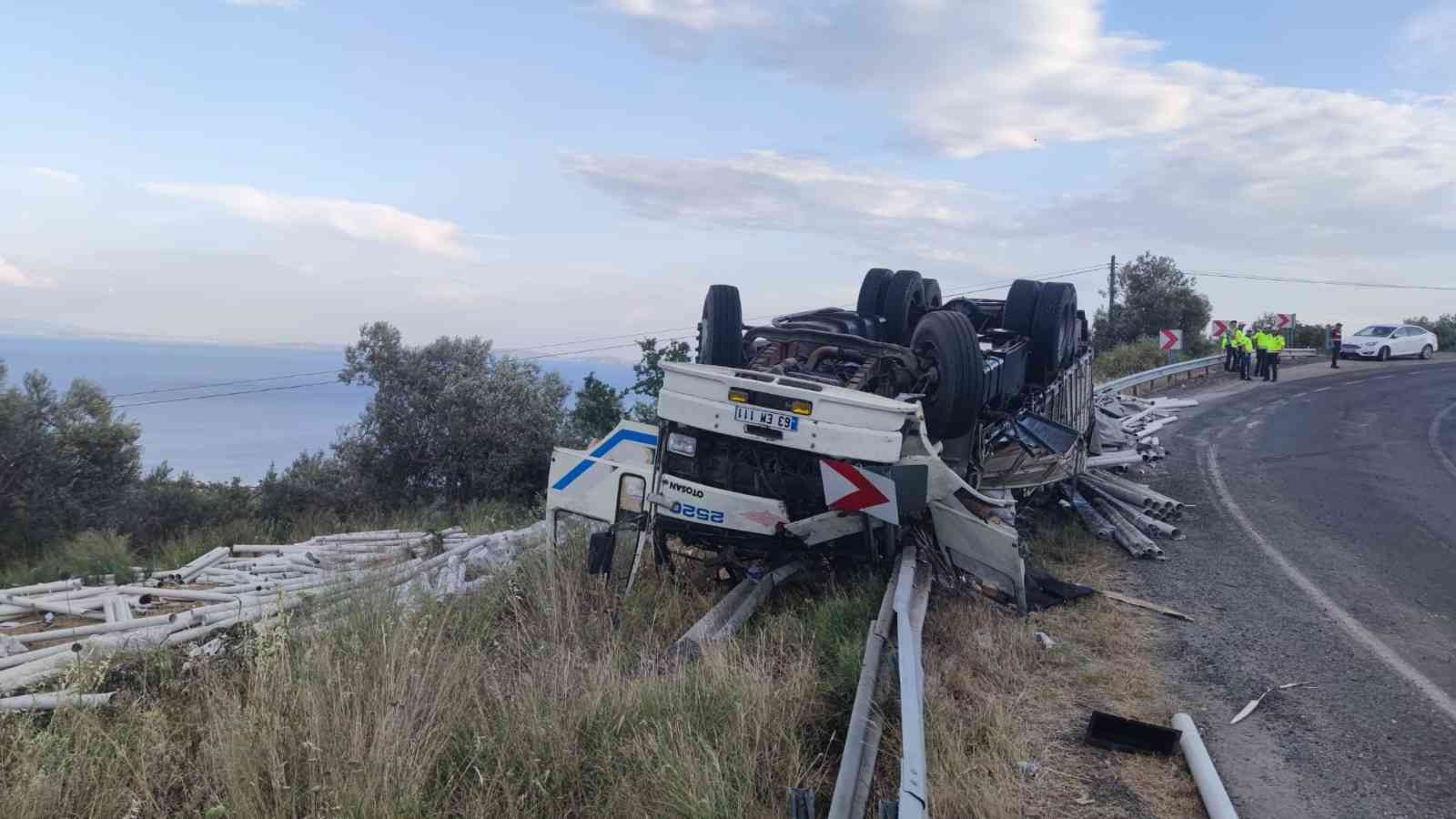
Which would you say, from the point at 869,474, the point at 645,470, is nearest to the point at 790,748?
the point at 869,474

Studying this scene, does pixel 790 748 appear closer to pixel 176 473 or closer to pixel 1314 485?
pixel 1314 485

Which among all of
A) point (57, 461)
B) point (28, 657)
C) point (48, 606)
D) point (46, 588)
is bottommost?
point (57, 461)

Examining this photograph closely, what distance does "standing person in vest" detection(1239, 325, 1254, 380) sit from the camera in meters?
26.8

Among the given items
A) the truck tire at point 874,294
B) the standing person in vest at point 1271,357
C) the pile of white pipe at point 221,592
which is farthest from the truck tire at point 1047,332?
the standing person in vest at point 1271,357

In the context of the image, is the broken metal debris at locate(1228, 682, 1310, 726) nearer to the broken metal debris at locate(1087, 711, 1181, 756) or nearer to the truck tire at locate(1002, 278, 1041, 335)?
the broken metal debris at locate(1087, 711, 1181, 756)

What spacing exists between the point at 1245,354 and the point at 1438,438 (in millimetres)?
10597

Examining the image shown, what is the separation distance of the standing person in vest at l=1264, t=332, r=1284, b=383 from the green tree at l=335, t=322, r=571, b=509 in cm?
1908

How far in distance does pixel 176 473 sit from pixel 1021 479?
55.3 ft

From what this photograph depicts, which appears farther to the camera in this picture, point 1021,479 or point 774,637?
point 1021,479

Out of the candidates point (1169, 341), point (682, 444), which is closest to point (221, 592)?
point (682, 444)

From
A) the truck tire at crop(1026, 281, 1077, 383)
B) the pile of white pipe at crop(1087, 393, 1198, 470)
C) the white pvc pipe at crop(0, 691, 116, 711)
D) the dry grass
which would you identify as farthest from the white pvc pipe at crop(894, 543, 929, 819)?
the pile of white pipe at crop(1087, 393, 1198, 470)

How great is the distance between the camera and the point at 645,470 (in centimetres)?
639

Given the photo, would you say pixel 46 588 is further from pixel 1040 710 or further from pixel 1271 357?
pixel 1271 357

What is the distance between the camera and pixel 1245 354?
2691cm
